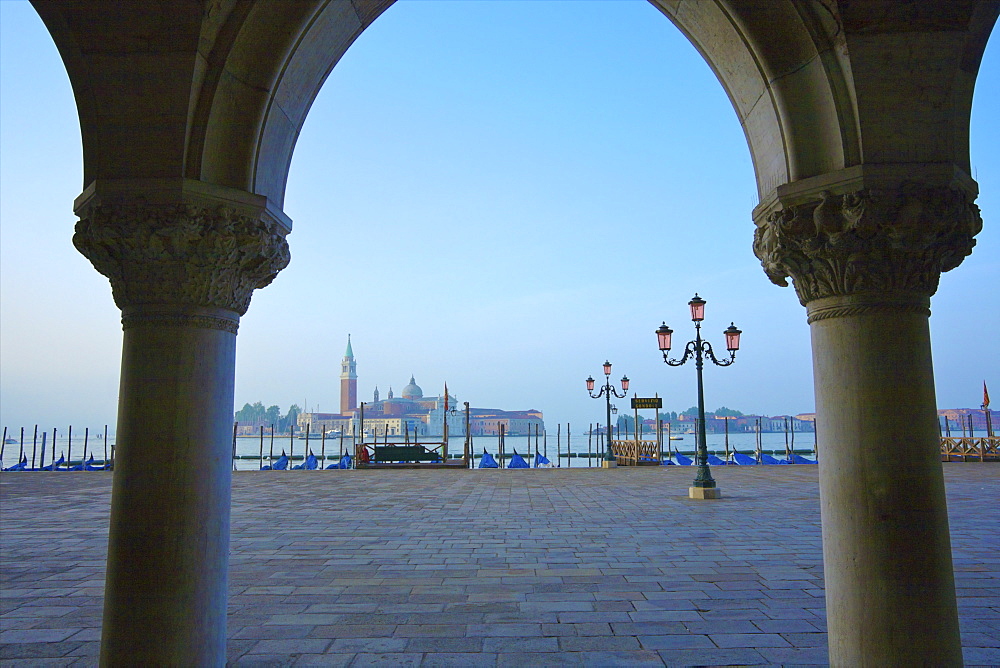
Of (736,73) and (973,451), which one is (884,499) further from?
(973,451)

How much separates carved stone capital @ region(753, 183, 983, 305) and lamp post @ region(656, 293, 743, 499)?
8637mm

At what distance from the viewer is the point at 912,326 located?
293 cm

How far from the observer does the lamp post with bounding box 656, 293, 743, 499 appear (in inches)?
458

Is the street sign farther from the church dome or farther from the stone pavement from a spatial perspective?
the church dome

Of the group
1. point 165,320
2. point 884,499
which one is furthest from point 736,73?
point 165,320

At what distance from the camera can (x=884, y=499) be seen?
2799 millimetres

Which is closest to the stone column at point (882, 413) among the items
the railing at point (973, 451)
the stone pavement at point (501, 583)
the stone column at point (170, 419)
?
the stone pavement at point (501, 583)

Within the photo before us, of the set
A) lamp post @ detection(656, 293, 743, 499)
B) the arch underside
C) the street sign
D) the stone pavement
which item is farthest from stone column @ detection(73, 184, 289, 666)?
the street sign

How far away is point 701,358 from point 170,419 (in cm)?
1117

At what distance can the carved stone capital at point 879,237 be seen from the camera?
2873mm

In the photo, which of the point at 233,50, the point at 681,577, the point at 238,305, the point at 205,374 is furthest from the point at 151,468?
the point at 681,577

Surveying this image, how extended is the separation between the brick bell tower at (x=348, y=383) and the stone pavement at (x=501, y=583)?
447ft

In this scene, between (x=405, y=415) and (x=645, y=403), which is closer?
(x=645, y=403)

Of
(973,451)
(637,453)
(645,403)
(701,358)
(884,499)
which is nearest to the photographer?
(884,499)
